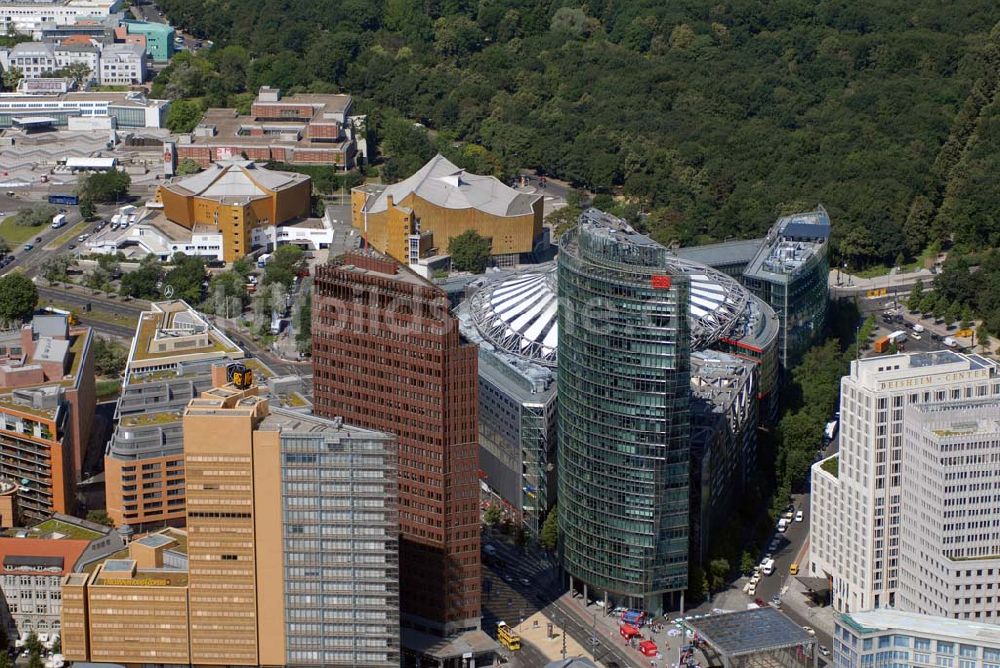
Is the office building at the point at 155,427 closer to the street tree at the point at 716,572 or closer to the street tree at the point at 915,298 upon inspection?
the street tree at the point at 716,572

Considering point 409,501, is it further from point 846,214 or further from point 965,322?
point 846,214

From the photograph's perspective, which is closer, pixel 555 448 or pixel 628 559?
pixel 628 559

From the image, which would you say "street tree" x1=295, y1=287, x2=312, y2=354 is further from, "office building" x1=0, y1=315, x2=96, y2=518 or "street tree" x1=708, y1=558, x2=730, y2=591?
"street tree" x1=708, y1=558, x2=730, y2=591

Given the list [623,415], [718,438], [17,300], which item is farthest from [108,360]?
[623,415]

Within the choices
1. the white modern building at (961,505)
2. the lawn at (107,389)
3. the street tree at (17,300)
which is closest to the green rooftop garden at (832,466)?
the white modern building at (961,505)

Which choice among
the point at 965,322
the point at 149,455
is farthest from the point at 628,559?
the point at 965,322
